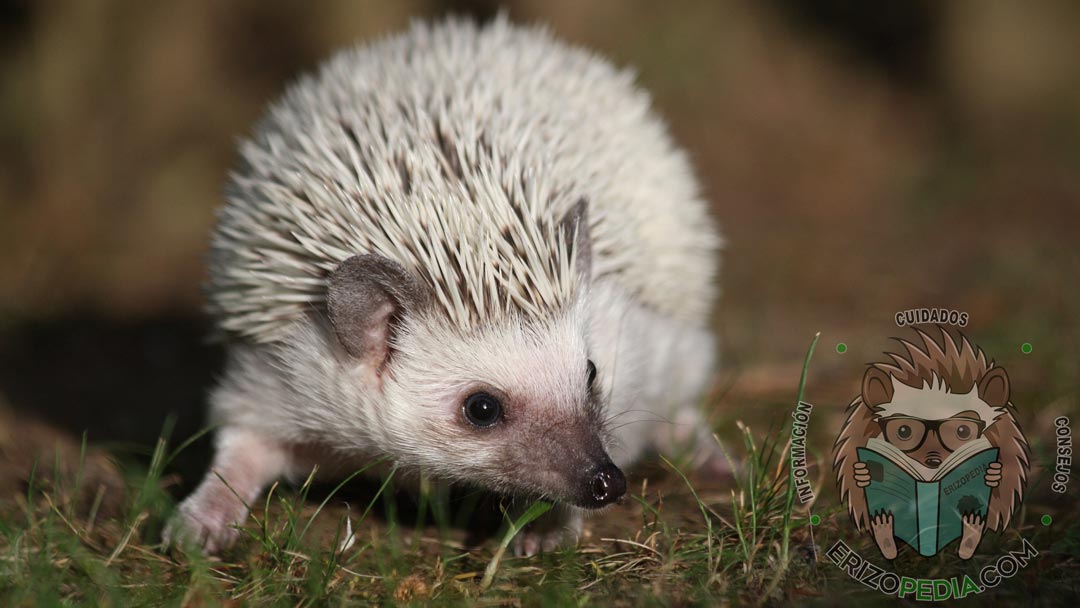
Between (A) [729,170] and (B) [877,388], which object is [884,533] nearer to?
(B) [877,388]

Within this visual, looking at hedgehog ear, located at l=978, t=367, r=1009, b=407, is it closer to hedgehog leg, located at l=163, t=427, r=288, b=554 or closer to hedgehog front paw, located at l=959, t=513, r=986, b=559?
hedgehog front paw, located at l=959, t=513, r=986, b=559

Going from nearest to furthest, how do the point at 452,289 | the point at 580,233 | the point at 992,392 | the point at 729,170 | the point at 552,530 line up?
1. the point at 452,289
2. the point at 552,530
3. the point at 580,233
4. the point at 992,392
5. the point at 729,170

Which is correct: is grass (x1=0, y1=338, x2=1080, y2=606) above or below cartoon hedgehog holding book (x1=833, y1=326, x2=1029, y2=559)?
below

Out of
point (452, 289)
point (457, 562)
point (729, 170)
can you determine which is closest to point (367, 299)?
point (452, 289)

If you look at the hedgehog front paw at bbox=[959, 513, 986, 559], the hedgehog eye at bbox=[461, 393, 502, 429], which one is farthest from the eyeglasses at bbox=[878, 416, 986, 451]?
the hedgehog eye at bbox=[461, 393, 502, 429]

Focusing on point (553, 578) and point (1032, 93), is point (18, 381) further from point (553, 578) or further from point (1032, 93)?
point (1032, 93)

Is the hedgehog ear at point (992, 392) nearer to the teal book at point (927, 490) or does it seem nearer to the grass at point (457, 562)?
the teal book at point (927, 490)

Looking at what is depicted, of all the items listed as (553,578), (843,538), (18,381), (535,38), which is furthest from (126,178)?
(843,538)
